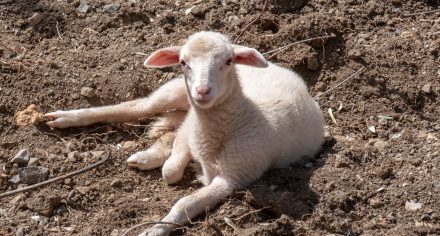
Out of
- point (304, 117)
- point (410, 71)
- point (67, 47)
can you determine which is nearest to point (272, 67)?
point (304, 117)

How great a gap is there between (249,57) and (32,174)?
1.92 metres

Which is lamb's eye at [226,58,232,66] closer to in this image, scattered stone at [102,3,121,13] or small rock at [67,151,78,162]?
small rock at [67,151,78,162]

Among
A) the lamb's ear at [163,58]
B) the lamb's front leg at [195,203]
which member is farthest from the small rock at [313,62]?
the lamb's front leg at [195,203]

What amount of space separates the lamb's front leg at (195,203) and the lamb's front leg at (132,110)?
3.88 ft

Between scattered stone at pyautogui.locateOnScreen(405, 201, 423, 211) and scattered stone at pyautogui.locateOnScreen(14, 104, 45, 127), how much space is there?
3153mm

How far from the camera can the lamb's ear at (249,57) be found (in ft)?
19.8

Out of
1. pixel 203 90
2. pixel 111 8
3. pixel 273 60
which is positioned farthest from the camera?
pixel 111 8

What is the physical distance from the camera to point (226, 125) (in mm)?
6156

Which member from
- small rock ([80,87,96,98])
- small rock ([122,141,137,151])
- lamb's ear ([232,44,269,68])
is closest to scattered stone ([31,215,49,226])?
small rock ([122,141,137,151])

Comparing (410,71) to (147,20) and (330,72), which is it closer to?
(330,72)

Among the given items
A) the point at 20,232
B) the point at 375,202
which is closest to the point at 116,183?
the point at 20,232

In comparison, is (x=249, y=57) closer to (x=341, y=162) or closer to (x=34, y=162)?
(x=341, y=162)

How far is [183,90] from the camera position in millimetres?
6965

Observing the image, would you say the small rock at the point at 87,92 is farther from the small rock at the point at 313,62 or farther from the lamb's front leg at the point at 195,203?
the small rock at the point at 313,62
